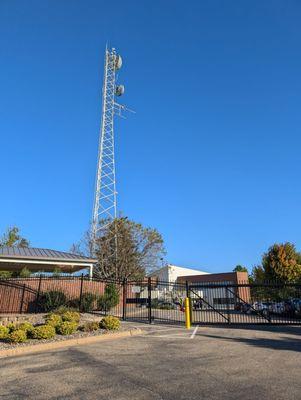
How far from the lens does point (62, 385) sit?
783 cm

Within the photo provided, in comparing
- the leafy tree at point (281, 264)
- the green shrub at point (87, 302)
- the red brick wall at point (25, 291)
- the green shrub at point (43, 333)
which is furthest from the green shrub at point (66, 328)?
the leafy tree at point (281, 264)

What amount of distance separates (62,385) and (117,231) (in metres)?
34.4

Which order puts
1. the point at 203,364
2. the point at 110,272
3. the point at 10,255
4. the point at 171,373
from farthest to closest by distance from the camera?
the point at 110,272 → the point at 10,255 → the point at 203,364 → the point at 171,373

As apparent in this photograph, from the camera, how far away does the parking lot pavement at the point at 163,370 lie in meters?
7.18

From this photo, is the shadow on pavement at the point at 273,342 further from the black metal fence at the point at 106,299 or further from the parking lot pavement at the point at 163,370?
the black metal fence at the point at 106,299

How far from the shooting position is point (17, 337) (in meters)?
12.6

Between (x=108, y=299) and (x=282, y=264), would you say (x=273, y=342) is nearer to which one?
(x=108, y=299)

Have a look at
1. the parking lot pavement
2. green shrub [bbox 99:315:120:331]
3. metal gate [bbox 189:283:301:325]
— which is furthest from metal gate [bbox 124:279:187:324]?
the parking lot pavement

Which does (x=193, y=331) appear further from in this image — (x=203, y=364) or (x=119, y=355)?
(x=203, y=364)

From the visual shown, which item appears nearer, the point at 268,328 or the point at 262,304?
the point at 268,328

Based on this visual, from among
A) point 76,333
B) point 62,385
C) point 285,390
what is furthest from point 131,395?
point 76,333

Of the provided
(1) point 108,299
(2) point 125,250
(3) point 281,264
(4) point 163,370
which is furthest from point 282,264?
(4) point 163,370

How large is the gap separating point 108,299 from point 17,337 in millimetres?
12231

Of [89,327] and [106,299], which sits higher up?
[106,299]
